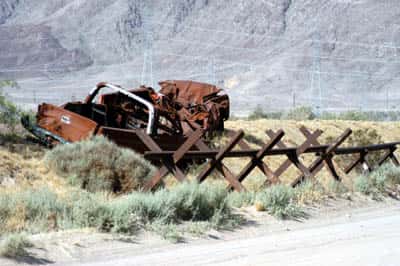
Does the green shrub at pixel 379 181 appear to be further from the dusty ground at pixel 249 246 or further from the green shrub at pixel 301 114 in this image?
the green shrub at pixel 301 114

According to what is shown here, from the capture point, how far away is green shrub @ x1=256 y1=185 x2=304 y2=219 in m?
12.1

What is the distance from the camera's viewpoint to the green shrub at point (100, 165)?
1650cm

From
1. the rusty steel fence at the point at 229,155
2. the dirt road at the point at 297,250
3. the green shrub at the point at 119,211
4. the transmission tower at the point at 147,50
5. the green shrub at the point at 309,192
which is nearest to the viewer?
the dirt road at the point at 297,250

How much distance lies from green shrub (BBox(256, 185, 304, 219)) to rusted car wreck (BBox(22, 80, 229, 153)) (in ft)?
20.4

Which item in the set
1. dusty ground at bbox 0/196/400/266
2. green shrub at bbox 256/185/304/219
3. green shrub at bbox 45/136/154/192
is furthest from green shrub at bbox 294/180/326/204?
green shrub at bbox 45/136/154/192

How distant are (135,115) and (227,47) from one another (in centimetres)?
8945

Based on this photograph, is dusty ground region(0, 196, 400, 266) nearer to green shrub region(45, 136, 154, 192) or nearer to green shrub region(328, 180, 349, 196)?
green shrub region(328, 180, 349, 196)

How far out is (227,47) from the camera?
110m

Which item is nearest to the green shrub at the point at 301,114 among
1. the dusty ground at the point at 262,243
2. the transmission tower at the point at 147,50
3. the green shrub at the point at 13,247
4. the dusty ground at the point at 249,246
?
the transmission tower at the point at 147,50

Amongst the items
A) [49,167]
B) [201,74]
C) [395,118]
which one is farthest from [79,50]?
[49,167]

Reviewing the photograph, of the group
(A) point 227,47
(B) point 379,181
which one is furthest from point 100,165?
(A) point 227,47

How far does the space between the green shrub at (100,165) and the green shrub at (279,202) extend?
4432mm

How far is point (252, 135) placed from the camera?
27.0 meters

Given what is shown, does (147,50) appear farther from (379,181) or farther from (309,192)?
(309,192)
